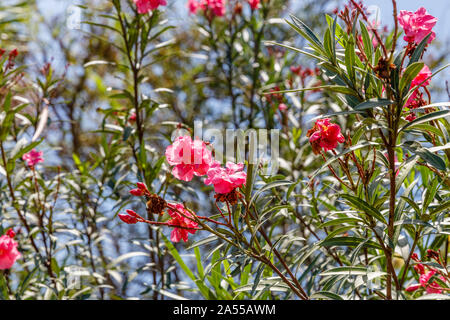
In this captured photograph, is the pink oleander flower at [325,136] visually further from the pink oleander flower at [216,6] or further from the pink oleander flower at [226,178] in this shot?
the pink oleander flower at [216,6]

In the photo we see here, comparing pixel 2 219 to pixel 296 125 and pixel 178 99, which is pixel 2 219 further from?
pixel 178 99

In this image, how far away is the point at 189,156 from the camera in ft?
3.64

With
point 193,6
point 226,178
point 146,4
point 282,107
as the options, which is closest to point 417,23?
point 226,178

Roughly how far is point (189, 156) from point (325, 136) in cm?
30

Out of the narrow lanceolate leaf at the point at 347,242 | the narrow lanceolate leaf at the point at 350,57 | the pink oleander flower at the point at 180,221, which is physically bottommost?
the narrow lanceolate leaf at the point at 347,242

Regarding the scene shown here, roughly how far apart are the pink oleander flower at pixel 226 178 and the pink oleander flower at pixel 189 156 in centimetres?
6

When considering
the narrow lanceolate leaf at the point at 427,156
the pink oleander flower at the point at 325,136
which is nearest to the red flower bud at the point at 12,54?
the pink oleander flower at the point at 325,136

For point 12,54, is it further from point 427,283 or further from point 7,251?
point 427,283

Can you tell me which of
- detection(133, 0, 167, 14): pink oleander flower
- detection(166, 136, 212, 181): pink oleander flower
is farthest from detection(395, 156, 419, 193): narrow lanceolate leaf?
detection(133, 0, 167, 14): pink oleander flower

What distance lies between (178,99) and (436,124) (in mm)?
2438

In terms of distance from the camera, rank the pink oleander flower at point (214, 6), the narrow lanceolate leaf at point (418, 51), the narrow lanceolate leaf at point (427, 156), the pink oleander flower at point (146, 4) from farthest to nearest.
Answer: the pink oleander flower at point (214, 6) < the pink oleander flower at point (146, 4) < the narrow lanceolate leaf at point (418, 51) < the narrow lanceolate leaf at point (427, 156)

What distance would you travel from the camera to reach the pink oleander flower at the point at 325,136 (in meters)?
1.09

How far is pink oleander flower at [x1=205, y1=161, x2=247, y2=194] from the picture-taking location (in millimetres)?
1023

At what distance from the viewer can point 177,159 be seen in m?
1.12
